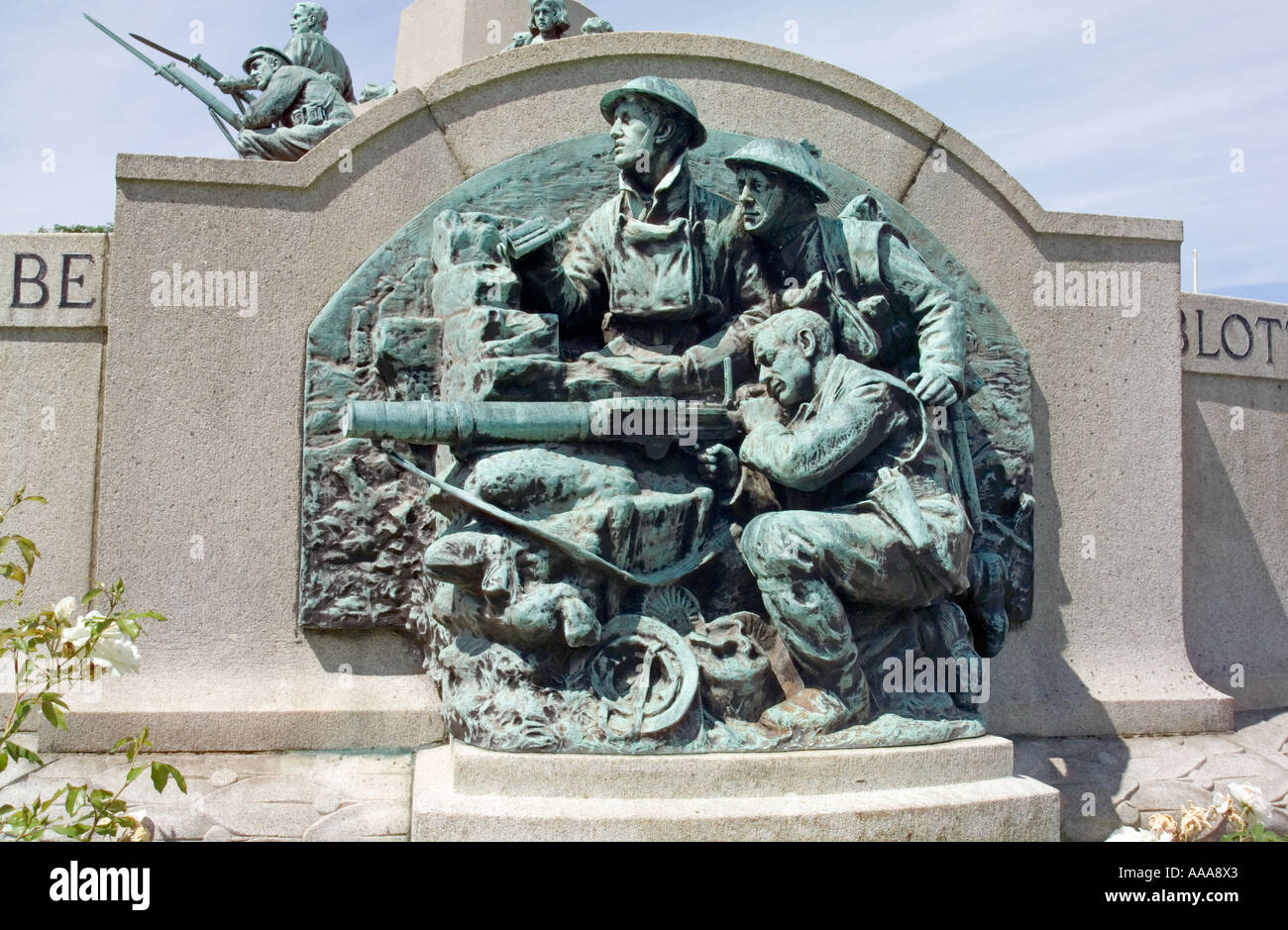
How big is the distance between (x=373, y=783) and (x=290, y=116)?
16.0 feet

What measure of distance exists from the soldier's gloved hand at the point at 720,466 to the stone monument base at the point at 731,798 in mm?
1112

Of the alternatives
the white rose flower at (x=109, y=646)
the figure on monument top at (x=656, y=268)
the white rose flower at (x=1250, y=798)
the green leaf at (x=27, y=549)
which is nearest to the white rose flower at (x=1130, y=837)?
the white rose flower at (x=1250, y=798)

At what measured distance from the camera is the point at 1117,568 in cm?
572

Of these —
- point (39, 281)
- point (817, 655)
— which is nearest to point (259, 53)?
point (39, 281)

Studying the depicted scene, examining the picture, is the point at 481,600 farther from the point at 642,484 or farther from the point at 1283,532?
the point at 1283,532

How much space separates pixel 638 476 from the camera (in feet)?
15.0

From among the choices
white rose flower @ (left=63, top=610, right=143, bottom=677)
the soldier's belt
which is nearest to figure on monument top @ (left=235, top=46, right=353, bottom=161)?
the soldier's belt

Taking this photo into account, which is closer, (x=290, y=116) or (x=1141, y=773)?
(x=1141, y=773)

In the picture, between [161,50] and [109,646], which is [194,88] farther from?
[109,646]

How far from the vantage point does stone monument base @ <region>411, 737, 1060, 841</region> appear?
3.84 m

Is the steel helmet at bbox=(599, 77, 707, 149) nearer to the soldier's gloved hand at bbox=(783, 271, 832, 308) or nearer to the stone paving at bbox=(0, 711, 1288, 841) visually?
the soldier's gloved hand at bbox=(783, 271, 832, 308)

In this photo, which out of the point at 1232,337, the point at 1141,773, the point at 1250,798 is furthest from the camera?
the point at 1232,337

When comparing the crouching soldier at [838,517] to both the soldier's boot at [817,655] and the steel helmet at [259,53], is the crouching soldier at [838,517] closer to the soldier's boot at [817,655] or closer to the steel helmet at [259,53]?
the soldier's boot at [817,655]

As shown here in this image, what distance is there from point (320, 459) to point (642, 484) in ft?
4.66
